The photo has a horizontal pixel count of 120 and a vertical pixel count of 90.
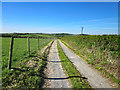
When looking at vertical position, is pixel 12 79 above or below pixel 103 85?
above

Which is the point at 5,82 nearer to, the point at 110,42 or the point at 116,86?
the point at 116,86

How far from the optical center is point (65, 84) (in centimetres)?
320

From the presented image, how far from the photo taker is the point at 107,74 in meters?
4.09

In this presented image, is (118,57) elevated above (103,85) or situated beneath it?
elevated above

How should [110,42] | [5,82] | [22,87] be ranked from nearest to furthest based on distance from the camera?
1. [22,87]
2. [5,82]
3. [110,42]

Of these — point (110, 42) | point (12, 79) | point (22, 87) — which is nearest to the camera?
point (22, 87)

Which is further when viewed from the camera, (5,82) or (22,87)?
→ (5,82)

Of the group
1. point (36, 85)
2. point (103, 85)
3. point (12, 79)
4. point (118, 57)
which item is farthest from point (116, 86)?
point (12, 79)

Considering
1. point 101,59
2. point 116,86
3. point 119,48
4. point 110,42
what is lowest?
point 116,86

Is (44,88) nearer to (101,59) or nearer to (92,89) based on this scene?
(92,89)

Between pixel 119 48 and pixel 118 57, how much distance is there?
0.52m

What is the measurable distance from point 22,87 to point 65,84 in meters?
1.70

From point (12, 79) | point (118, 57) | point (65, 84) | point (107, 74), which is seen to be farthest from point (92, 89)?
point (12, 79)

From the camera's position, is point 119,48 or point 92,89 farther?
point 119,48
